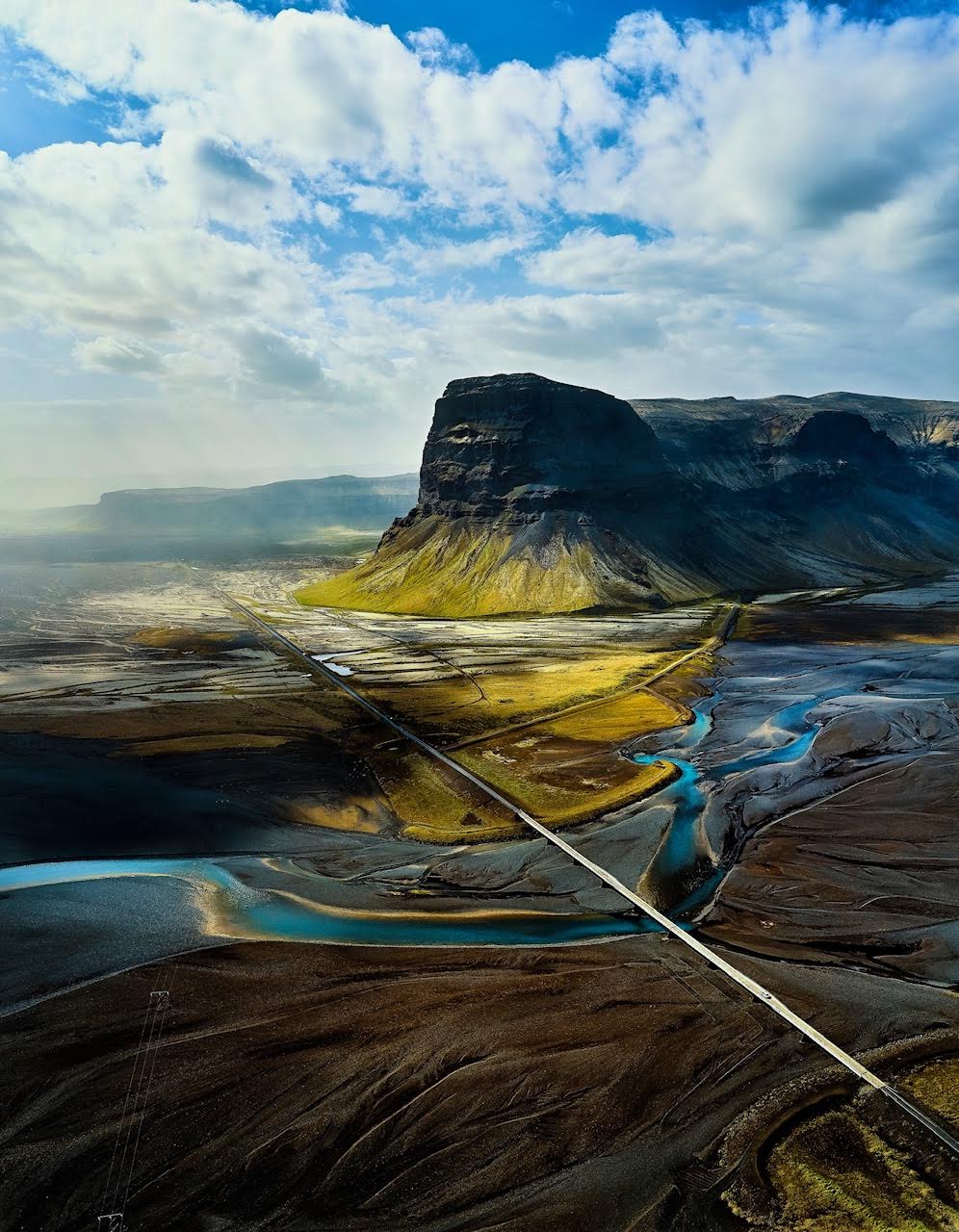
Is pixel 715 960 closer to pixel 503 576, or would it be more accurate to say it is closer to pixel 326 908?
A: pixel 326 908

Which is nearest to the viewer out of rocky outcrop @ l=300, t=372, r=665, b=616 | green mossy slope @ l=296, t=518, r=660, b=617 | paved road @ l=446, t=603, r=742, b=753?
paved road @ l=446, t=603, r=742, b=753

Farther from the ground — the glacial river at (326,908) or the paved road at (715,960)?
the paved road at (715,960)

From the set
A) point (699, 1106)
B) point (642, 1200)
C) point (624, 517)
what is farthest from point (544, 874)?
point (624, 517)

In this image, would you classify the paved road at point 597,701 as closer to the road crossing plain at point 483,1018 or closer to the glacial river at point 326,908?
the road crossing plain at point 483,1018

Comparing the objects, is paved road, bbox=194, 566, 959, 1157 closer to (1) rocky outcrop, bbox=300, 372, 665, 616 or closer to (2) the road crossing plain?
(2) the road crossing plain

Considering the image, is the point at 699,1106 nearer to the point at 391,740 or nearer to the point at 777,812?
the point at 777,812

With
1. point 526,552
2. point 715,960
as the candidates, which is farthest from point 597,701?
point 526,552

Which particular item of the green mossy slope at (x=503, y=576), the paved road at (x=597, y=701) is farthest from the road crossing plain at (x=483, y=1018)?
the green mossy slope at (x=503, y=576)

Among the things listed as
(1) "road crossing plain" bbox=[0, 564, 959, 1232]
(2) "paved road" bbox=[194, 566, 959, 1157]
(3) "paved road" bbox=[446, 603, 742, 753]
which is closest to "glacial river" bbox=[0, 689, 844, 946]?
(1) "road crossing plain" bbox=[0, 564, 959, 1232]

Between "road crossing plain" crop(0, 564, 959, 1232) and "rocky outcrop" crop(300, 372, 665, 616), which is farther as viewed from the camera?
"rocky outcrop" crop(300, 372, 665, 616)

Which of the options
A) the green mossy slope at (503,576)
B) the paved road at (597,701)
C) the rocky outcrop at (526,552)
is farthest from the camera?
the rocky outcrop at (526,552)

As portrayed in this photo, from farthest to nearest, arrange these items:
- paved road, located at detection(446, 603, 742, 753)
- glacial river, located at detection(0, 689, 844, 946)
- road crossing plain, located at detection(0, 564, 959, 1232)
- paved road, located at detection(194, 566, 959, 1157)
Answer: paved road, located at detection(446, 603, 742, 753) < glacial river, located at detection(0, 689, 844, 946) < paved road, located at detection(194, 566, 959, 1157) < road crossing plain, located at detection(0, 564, 959, 1232)
